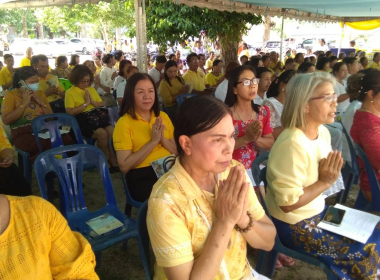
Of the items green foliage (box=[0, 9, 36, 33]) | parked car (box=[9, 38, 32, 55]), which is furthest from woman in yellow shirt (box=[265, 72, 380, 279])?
green foliage (box=[0, 9, 36, 33])

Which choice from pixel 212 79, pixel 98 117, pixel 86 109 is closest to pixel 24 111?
pixel 86 109

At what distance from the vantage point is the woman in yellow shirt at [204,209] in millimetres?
1132

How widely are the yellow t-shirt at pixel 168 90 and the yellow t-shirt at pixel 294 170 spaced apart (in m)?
3.70

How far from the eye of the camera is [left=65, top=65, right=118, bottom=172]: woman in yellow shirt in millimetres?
4133

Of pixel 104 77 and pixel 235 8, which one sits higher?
pixel 235 8

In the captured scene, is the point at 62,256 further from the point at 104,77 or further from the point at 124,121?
the point at 104,77

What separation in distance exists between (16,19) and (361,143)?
37281mm

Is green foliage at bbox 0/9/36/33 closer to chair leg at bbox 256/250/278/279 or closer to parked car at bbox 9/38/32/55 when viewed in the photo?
parked car at bbox 9/38/32/55

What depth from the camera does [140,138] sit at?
2520 millimetres

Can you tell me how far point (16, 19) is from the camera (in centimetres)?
3177

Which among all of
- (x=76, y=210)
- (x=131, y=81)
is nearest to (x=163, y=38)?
(x=131, y=81)

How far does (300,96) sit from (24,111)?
312 centimetres

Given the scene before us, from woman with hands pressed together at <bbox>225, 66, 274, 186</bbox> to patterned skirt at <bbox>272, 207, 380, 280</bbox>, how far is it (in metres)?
0.80

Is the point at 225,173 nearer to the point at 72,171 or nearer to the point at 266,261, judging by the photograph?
the point at 266,261
